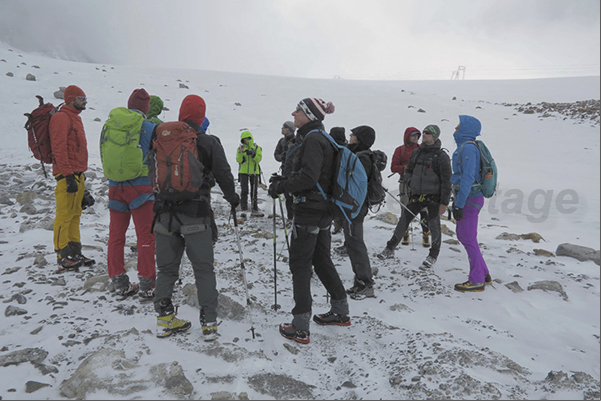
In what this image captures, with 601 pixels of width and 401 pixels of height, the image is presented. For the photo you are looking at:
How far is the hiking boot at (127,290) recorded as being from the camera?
4.60m

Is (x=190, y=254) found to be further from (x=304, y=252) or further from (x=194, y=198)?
(x=304, y=252)

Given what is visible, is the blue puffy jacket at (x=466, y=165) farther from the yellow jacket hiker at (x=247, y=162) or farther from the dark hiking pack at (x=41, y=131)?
the dark hiking pack at (x=41, y=131)

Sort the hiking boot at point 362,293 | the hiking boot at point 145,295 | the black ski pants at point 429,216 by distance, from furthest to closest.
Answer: the black ski pants at point 429,216 → the hiking boot at point 362,293 → the hiking boot at point 145,295

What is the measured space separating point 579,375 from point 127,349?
162 inches

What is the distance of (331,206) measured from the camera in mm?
3924

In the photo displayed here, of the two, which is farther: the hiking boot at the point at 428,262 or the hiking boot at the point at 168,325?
the hiking boot at the point at 428,262

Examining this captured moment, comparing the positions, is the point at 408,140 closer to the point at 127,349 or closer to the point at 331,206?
the point at 331,206

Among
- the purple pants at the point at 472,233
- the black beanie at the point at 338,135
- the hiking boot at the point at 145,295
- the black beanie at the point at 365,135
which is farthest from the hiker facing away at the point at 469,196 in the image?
the hiking boot at the point at 145,295

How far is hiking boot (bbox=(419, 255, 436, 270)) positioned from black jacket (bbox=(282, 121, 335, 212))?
10.8ft

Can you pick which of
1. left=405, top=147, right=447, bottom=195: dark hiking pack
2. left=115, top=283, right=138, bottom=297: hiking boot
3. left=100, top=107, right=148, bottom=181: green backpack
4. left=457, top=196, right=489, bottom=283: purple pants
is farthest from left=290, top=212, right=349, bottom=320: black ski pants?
left=405, top=147, right=447, bottom=195: dark hiking pack

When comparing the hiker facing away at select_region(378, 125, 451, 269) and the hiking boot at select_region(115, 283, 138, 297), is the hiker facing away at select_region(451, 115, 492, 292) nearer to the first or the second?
the hiker facing away at select_region(378, 125, 451, 269)

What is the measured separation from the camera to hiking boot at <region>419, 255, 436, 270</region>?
6332mm

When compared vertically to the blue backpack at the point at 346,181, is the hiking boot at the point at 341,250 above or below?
below

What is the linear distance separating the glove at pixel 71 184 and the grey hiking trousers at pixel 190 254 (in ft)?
7.27
